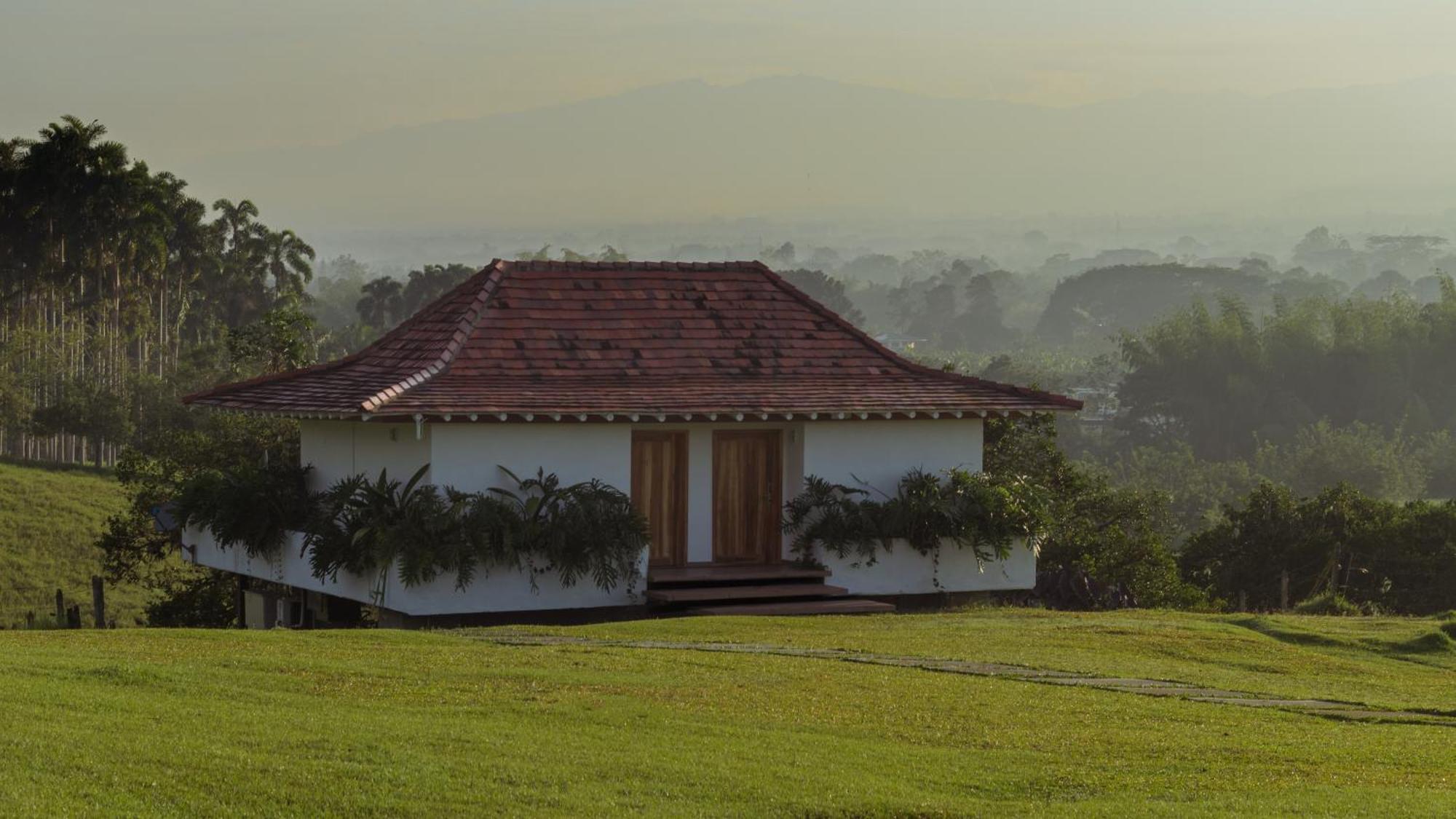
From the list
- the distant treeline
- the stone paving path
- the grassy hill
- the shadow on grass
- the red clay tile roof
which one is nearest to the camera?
the stone paving path

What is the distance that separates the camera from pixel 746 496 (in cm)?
2512

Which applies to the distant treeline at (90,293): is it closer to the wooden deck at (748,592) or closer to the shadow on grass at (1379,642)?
the wooden deck at (748,592)

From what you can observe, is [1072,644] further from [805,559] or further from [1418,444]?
[1418,444]

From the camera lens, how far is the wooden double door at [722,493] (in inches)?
964

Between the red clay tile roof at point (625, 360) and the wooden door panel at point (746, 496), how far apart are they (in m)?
0.90

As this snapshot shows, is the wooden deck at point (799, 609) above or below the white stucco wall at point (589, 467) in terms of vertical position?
below

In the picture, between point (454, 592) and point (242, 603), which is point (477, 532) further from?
point (242, 603)

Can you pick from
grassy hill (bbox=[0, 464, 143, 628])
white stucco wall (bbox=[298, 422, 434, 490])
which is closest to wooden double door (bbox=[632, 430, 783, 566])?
white stucco wall (bbox=[298, 422, 434, 490])

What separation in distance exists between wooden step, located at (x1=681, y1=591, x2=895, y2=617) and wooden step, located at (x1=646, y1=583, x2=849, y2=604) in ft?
0.42

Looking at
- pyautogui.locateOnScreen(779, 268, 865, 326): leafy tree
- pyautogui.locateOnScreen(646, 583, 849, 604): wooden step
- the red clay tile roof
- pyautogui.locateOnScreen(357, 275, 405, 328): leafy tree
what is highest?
pyautogui.locateOnScreen(779, 268, 865, 326): leafy tree

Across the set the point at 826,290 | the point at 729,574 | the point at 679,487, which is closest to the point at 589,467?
the point at 679,487

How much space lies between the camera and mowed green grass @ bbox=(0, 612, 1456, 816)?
32.3 feet

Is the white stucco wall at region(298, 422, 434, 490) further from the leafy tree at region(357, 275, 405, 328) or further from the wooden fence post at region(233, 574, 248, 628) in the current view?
the leafy tree at region(357, 275, 405, 328)

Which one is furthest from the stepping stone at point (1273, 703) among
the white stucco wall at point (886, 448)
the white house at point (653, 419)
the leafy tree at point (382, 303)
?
the leafy tree at point (382, 303)
